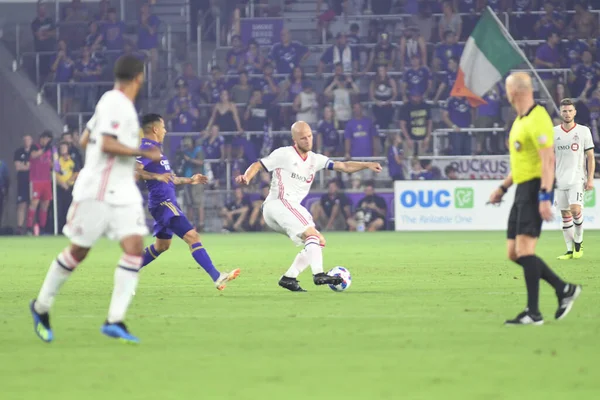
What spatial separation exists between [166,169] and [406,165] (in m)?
19.0

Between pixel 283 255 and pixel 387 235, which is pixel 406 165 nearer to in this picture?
pixel 387 235

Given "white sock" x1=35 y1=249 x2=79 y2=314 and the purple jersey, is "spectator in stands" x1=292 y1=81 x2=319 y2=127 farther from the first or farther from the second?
"white sock" x1=35 y1=249 x2=79 y2=314

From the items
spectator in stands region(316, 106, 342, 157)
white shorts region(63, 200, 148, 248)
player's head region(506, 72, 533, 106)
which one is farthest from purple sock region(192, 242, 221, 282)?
spectator in stands region(316, 106, 342, 157)

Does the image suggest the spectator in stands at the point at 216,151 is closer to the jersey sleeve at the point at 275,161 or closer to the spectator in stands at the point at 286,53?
the spectator in stands at the point at 286,53

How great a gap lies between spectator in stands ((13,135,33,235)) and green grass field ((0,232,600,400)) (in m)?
16.7

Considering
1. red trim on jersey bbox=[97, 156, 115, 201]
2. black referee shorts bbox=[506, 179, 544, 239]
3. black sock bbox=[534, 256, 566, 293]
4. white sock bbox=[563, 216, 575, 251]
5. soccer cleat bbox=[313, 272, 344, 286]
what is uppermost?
red trim on jersey bbox=[97, 156, 115, 201]

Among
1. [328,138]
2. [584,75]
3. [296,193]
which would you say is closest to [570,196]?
[296,193]

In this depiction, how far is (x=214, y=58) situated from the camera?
37.0m

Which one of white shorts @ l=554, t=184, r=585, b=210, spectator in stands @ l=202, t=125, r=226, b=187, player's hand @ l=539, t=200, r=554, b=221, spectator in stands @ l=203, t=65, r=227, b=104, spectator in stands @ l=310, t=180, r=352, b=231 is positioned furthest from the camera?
spectator in stands @ l=203, t=65, r=227, b=104

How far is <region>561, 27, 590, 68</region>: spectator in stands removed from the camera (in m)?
33.8

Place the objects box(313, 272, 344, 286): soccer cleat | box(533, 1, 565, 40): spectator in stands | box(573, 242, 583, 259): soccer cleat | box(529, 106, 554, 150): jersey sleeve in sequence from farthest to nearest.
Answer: box(533, 1, 565, 40): spectator in stands, box(573, 242, 583, 259): soccer cleat, box(313, 272, 344, 286): soccer cleat, box(529, 106, 554, 150): jersey sleeve

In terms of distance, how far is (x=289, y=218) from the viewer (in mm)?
13953

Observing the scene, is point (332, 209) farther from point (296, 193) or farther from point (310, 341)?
point (310, 341)

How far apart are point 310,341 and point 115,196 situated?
68.9 inches
